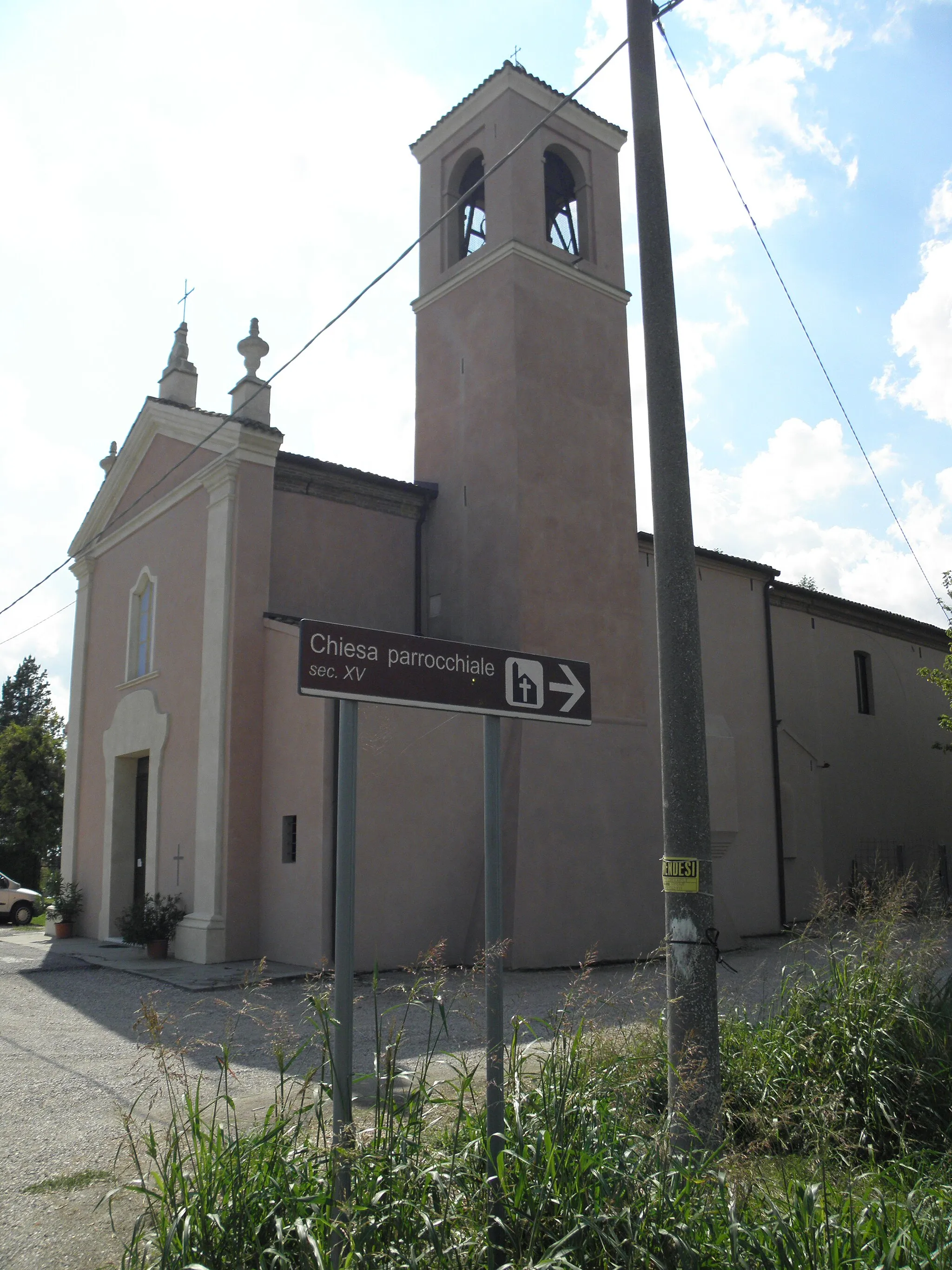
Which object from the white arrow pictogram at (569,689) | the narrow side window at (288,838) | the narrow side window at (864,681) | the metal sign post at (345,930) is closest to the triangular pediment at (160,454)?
the narrow side window at (288,838)

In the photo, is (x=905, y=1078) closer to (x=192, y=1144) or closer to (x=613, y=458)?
(x=192, y=1144)

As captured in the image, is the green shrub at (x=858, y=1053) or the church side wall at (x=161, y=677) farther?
the church side wall at (x=161, y=677)

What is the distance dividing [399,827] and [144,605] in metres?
7.34

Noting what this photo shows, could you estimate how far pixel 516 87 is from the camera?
16.5m

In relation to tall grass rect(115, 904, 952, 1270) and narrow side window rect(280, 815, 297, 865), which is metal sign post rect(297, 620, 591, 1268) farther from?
narrow side window rect(280, 815, 297, 865)

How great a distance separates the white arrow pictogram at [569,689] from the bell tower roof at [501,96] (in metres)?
14.3

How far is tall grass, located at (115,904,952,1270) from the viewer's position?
338 centimetres

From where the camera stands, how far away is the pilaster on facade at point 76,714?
63.8ft

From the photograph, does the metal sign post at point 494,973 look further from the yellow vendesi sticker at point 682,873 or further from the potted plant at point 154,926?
the potted plant at point 154,926

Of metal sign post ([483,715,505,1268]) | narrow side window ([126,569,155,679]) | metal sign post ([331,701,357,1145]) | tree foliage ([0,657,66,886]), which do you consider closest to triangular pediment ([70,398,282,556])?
narrow side window ([126,569,155,679])

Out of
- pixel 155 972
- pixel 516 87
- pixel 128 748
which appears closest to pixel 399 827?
pixel 155 972

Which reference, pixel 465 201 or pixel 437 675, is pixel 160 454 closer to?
Answer: pixel 465 201

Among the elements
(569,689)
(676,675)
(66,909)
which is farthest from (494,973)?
(66,909)

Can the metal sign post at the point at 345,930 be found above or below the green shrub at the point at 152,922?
above
